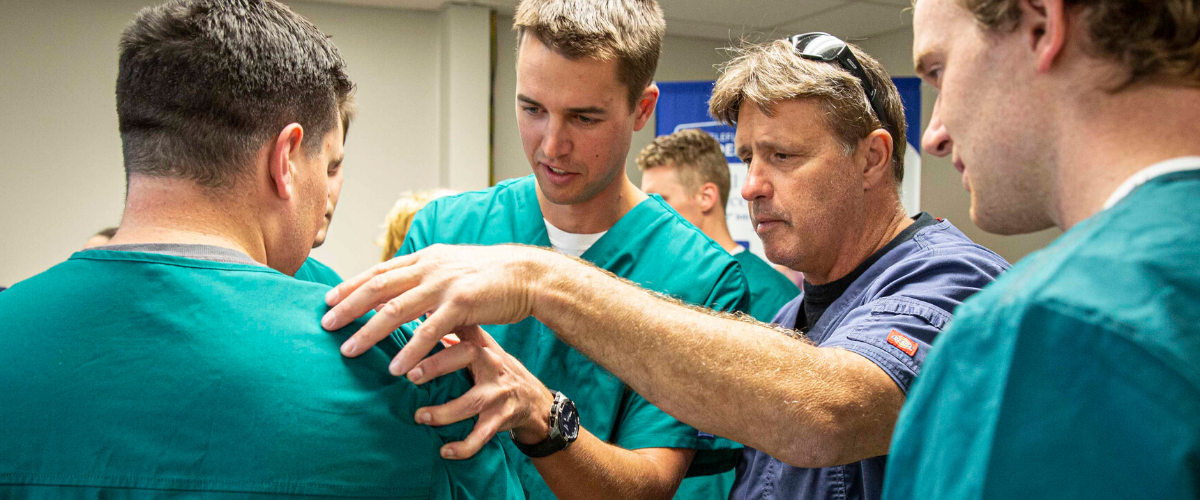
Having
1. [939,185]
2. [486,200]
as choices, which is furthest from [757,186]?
[939,185]

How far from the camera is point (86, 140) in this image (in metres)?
4.80

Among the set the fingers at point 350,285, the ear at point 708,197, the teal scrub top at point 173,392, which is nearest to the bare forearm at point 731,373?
the fingers at point 350,285

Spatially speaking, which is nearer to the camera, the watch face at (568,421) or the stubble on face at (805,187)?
the watch face at (568,421)

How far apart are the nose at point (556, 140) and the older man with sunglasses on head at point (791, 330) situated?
372 millimetres

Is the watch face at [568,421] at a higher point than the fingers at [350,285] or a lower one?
lower

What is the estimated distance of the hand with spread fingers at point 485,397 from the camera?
928 millimetres

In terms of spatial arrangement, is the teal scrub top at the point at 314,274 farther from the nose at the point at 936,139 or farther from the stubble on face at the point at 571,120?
the nose at the point at 936,139

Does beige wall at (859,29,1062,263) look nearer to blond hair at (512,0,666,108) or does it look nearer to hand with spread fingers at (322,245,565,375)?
blond hair at (512,0,666,108)

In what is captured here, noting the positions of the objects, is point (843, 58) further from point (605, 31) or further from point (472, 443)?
point (472, 443)

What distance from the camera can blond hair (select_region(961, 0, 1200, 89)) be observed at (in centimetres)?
60

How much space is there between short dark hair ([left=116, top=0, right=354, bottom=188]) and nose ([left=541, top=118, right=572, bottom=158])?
630 mm

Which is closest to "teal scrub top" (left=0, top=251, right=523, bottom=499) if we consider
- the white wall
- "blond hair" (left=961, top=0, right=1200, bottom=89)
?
"blond hair" (left=961, top=0, right=1200, bottom=89)

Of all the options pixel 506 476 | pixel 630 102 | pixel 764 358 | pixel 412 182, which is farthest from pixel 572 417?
pixel 412 182

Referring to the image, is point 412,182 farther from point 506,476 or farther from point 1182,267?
point 1182,267
